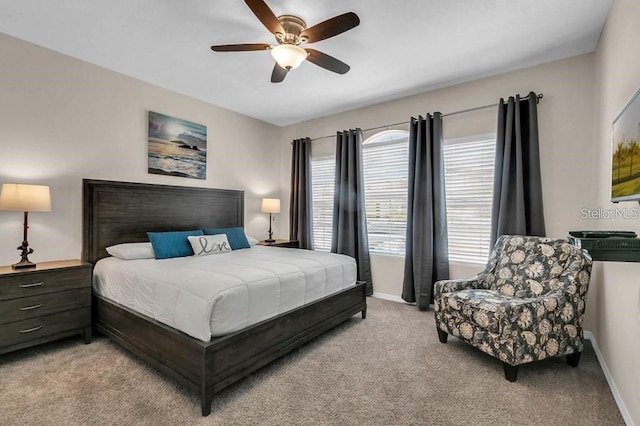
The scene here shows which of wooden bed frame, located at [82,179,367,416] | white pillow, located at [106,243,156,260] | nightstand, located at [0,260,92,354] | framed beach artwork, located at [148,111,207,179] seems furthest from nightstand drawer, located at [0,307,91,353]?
framed beach artwork, located at [148,111,207,179]

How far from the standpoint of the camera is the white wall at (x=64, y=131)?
2.88 metres

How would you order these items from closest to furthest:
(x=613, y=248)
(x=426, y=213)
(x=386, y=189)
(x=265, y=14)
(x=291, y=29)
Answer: (x=613, y=248)
(x=265, y=14)
(x=291, y=29)
(x=426, y=213)
(x=386, y=189)

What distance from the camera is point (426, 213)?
3.87 metres

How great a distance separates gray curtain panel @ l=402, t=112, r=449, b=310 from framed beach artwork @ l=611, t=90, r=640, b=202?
72.6 inches

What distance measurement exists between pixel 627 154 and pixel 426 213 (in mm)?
2167

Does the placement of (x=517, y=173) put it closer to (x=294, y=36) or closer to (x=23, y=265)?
(x=294, y=36)

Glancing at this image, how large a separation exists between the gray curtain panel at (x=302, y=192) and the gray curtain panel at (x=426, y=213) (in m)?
1.76

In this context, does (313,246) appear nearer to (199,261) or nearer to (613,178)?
(199,261)

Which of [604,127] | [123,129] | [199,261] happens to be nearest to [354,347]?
[199,261]

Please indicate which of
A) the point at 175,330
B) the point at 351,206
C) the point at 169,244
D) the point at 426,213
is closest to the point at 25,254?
the point at 169,244


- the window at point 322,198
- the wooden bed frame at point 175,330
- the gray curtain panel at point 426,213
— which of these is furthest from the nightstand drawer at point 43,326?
the gray curtain panel at point 426,213

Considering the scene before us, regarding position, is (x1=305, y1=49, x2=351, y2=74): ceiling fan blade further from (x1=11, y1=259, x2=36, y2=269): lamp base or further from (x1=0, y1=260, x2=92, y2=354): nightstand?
(x1=11, y1=259, x2=36, y2=269): lamp base

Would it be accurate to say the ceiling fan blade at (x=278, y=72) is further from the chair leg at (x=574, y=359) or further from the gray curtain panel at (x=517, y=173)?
the chair leg at (x=574, y=359)

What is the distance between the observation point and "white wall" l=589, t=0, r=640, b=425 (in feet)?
5.93
